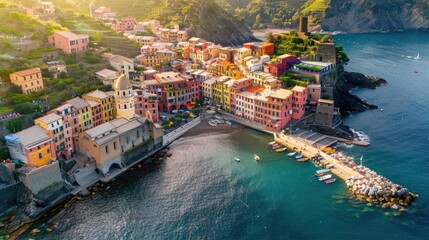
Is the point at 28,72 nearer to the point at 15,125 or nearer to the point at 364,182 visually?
the point at 15,125

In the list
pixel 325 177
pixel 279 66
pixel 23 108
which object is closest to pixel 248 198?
pixel 325 177

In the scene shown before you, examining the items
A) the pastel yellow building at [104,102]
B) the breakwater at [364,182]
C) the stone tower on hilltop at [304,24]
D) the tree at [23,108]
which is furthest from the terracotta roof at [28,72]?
the stone tower on hilltop at [304,24]

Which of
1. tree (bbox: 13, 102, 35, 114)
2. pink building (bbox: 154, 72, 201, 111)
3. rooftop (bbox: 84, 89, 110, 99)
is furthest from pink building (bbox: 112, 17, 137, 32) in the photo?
tree (bbox: 13, 102, 35, 114)

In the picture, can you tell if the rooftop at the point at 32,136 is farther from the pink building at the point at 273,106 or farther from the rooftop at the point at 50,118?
the pink building at the point at 273,106

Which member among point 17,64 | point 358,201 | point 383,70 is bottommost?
point 358,201

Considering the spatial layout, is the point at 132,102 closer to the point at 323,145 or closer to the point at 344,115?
the point at 323,145

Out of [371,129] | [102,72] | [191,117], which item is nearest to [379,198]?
[371,129]

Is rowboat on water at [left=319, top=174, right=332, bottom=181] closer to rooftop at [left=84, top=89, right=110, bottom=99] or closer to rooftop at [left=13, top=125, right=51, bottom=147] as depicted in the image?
rooftop at [left=84, top=89, right=110, bottom=99]
